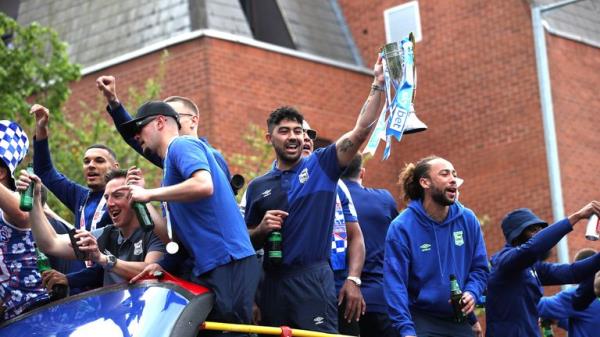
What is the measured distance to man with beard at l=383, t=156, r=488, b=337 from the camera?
29.6ft

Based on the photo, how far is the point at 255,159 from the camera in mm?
18703

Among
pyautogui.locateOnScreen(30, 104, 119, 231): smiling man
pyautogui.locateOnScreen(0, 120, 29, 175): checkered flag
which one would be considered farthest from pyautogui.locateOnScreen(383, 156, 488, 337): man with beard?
pyautogui.locateOnScreen(0, 120, 29, 175): checkered flag

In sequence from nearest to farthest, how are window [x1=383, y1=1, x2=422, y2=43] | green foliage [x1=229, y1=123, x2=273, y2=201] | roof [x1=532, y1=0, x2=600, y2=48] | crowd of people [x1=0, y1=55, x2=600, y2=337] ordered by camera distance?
1. crowd of people [x1=0, y1=55, x2=600, y2=337]
2. green foliage [x1=229, y1=123, x2=273, y2=201]
3. roof [x1=532, y1=0, x2=600, y2=48]
4. window [x1=383, y1=1, x2=422, y2=43]

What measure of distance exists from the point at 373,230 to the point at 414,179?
0.68m

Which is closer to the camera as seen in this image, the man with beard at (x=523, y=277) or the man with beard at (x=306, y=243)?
the man with beard at (x=306, y=243)

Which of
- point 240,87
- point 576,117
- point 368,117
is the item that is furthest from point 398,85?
point 576,117

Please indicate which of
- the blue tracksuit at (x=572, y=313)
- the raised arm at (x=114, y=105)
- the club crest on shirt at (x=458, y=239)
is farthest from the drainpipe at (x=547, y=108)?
the raised arm at (x=114, y=105)

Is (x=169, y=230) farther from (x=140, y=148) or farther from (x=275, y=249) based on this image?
(x=140, y=148)

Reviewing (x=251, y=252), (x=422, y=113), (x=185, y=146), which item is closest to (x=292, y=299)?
(x=251, y=252)

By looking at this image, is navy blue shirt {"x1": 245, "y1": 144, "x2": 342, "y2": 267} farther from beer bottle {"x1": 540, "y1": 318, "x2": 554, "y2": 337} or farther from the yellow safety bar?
beer bottle {"x1": 540, "y1": 318, "x2": 554, "y2": 337}

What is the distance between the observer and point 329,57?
76.8 ft

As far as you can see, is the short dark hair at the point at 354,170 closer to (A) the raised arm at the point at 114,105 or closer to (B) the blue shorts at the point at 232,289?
(A) the raised arm at the point at 114,105

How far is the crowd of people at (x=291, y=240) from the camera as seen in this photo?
776cm

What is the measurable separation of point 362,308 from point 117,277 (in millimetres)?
1856
